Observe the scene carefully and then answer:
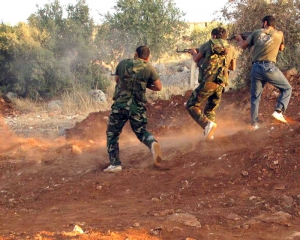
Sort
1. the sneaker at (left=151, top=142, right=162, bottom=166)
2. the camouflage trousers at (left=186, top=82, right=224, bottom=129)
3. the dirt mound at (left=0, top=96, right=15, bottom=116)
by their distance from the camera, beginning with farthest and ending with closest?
the dirt mound at (left=0, top=96, right=15, bottom=116)
the camouflage trousers at (left=186, top=82, right=224, bottom=129)
the sneaker at (left=151, top=142, right=162, bottom=166)

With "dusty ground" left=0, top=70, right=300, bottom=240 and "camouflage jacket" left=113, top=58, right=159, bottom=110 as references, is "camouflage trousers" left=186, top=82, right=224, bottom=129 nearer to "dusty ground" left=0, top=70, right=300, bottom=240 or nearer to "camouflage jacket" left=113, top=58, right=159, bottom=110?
"dusty ground" left=0, top=70, right=300, bottom=240

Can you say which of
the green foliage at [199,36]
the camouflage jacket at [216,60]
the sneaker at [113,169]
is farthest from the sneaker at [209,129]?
the green foliage at [199,36]

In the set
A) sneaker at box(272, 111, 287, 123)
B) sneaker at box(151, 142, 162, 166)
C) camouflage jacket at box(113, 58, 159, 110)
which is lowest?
sneaker at box(151, 142, 162, 166)

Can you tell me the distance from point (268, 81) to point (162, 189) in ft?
9.49

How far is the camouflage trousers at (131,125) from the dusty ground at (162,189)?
0.37 metres

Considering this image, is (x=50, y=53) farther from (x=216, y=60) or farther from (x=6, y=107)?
(x=216, y=60)

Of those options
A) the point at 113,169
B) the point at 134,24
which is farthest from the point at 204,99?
the point at 134,24

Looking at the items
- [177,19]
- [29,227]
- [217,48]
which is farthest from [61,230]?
[177,19]

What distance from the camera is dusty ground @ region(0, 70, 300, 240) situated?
12.1 ft

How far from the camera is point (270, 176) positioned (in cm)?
515

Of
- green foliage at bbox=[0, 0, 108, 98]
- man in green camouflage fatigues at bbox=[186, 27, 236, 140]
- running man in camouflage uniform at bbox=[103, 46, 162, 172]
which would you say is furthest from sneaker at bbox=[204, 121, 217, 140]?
green foliage at bbox=[0, 0, 108, 98]

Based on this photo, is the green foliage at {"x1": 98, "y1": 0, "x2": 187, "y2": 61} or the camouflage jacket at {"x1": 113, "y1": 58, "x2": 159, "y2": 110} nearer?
the camouflage jacket at {"x1": 113, "y1": 58, "x2": 159, "y2": 110}

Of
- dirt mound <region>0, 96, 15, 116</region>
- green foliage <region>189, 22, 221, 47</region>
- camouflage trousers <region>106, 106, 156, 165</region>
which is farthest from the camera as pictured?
green foliage <region>189, 22, 221, 47</region>

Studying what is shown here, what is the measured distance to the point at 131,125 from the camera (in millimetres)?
6227
